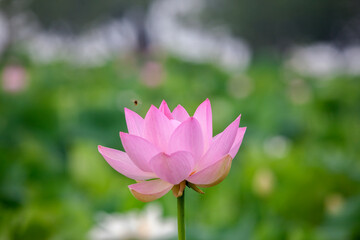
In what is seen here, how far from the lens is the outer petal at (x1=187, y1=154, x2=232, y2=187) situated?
349 mm

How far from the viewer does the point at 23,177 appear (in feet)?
3.56

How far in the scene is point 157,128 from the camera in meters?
0.37

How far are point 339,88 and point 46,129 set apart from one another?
1641mm

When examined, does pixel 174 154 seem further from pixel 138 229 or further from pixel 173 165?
pixel 138 229

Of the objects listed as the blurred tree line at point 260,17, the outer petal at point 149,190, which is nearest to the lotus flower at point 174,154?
the outer petal at point 149,190

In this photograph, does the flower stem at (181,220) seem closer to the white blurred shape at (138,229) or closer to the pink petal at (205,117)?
the pink petal at (205,117)

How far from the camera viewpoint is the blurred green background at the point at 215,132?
0.80 metres

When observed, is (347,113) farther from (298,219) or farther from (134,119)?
(134,119)

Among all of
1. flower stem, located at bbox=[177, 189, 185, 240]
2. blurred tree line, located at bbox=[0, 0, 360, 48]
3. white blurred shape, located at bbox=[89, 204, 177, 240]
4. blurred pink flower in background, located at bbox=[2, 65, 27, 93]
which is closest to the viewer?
flower stem, located at bbox=[177, 189, 185, 240]

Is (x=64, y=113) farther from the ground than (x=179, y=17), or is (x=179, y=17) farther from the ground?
(x=179, y=17)

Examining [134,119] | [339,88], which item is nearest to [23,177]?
[134,119]

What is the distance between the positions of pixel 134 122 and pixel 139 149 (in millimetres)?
47

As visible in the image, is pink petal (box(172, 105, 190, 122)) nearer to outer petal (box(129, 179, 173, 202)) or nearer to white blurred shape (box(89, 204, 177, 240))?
outer petal (box(129, 179, 173, 202))

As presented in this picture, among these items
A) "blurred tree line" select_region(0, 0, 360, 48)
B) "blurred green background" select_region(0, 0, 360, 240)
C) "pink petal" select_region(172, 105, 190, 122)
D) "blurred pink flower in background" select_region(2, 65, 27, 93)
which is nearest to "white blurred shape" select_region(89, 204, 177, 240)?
"blurred green background" select_region(0, 0, 360, 240)
